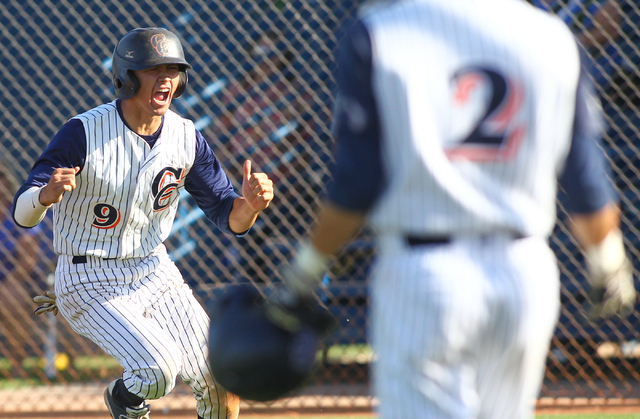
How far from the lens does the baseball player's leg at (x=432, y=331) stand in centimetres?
162

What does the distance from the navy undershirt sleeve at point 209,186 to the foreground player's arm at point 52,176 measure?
1.64 feet

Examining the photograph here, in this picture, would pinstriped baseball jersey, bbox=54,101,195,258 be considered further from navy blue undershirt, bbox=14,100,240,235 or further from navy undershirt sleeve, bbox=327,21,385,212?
navy undershirt sleeve, bbox=327,21,385,212

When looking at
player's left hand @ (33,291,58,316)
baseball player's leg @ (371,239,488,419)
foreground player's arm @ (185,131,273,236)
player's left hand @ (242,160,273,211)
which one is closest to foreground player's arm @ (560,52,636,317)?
baseball player's leg @ (371,239,488,419)

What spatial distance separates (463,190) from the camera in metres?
1.64

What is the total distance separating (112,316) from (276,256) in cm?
240

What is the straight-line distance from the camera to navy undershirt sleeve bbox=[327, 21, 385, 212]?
1.64 meters

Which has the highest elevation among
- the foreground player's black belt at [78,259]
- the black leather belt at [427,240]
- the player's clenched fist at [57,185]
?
the player's clenched fist at [57,185]

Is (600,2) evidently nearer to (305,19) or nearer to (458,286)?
(305,19)

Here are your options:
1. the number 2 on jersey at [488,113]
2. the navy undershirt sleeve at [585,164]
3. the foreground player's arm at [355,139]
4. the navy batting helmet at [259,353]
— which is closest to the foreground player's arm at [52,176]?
the navy batting helmet at [259,353]

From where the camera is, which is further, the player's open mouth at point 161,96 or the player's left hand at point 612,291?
the player's open mouth at point 161,96

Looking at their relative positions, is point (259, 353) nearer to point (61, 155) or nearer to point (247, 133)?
point (61, 155)

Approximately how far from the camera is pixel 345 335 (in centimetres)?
536

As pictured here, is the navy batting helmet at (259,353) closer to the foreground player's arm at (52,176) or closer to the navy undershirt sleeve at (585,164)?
the navy undershirt sleeve at (585,164)

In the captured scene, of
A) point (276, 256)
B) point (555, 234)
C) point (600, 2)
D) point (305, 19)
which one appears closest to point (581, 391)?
point (555, 234)
